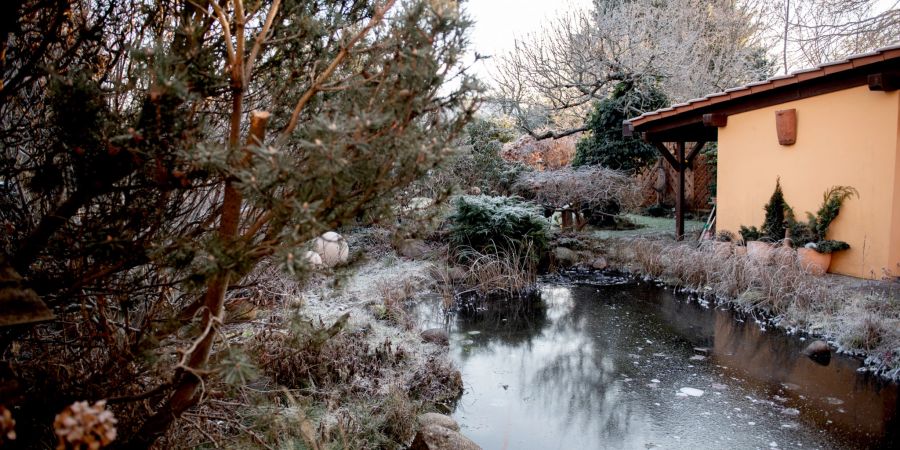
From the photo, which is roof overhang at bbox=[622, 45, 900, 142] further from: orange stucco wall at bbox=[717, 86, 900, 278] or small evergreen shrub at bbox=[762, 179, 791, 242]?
small evergreen shrub at bbox=[762, 179, 791, 242]

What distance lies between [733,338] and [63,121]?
19.6 ft

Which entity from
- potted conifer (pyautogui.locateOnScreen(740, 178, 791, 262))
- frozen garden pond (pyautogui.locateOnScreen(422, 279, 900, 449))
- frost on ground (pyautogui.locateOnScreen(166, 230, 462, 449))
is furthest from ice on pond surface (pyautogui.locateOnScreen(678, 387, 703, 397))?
potted conifer (pyautogui.locateOnScreen(740, 178, 791, 262))

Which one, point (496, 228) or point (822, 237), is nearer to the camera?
point (822, 237)

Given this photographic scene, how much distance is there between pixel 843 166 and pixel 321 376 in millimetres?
6933

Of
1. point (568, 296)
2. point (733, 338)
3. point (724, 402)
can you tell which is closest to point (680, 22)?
point (568, 296)

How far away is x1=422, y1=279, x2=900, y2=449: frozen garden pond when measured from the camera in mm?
3734

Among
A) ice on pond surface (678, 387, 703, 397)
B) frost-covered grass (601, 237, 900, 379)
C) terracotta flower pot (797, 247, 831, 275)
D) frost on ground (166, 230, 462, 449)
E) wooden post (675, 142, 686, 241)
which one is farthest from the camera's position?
wooden post (675, 142, 686, 241)

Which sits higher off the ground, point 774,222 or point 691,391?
point 774,222

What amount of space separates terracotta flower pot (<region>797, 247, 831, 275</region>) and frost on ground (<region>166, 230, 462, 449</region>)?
5001 mm

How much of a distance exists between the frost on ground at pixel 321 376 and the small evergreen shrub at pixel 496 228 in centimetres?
287

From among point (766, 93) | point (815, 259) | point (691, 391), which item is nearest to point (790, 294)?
point (815, 259)

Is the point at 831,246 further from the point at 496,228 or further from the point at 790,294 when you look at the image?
the point at 496,228

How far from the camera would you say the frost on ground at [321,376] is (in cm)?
232

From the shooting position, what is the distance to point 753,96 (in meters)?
8.57
